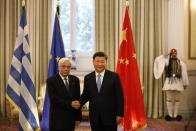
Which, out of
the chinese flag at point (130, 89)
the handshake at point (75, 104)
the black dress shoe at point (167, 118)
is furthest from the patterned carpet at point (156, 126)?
the handshake at point (75, 104)

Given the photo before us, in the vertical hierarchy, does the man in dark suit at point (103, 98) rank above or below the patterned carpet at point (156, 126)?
above

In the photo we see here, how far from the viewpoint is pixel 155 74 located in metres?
5.43

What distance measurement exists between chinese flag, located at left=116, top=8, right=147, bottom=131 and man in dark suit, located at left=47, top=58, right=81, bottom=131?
1183 mm

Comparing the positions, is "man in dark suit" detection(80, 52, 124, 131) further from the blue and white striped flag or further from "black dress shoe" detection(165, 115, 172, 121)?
"black dress shoe" detection(165, 115, 172, 121)

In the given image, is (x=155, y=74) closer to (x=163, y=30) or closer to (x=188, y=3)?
(x=163, y=30)

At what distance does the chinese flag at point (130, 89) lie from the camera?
3.53 metres

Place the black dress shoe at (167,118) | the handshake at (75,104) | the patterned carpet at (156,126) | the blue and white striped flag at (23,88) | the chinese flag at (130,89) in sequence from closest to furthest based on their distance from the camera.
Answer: the handshake at (75,104), the blue and white striped flag at (23,88), the chinese flag at (130,89), the patterned carpet at (156,126), the black dress shoe at (167,118)

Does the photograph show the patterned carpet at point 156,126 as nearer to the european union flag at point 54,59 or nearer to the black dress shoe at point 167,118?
the black dress shoe at point 167,118

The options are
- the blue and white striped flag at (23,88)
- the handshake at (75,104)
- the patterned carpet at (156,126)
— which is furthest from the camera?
the patterned carpet at (156,126)

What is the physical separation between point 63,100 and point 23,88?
1.25m

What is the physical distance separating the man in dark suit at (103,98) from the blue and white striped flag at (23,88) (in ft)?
4.07

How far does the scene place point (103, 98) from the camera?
247cm

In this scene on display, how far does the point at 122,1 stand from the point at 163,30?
1.29m

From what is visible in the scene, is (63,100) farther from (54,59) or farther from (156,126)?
(156,126)
